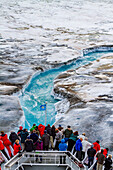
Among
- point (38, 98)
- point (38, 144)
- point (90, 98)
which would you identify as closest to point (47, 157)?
point (38, 144)

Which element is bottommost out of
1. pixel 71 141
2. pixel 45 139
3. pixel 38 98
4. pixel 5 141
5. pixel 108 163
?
pixel 38 98

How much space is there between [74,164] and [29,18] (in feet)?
254

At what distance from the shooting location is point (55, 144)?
13.1m

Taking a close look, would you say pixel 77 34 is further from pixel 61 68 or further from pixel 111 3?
pixel 111 3

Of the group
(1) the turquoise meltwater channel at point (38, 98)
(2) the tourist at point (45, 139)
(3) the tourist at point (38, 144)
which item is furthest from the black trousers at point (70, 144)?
(1) the turquoise meltwater channel at point (38, 98)

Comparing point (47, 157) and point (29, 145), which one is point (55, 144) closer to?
point (47, 157)

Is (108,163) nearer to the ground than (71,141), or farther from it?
nearer to the ground

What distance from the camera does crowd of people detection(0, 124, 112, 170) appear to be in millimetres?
11405

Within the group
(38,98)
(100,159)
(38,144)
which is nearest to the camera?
(100,159)

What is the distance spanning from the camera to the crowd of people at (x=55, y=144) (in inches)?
449

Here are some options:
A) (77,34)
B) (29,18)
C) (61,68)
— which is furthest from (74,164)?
(29,18)

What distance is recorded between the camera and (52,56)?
41719 millimetres

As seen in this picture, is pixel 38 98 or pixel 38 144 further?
pixel 38 98

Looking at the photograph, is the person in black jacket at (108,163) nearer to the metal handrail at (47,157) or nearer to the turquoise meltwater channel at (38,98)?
the metal handrail at (47,157)
